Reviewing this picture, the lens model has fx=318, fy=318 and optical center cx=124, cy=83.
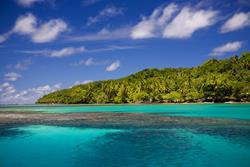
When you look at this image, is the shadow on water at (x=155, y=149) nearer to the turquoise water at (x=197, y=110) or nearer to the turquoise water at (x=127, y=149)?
the turquoise water at (x=127, y=149)

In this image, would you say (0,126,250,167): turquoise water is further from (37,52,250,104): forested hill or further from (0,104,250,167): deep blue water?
(37,52,250,104): forested hill

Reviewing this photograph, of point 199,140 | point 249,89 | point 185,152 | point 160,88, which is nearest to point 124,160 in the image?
point 185,152

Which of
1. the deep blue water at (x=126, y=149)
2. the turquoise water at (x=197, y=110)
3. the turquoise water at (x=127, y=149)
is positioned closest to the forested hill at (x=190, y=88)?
the turquoise water at (x=197, y=110)

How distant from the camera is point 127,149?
64.3ft

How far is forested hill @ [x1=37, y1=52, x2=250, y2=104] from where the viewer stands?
106 m

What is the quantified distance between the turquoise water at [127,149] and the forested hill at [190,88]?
83.6 meters

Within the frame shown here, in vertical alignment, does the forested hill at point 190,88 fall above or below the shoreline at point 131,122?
above

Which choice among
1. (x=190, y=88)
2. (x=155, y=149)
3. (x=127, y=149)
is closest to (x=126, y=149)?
(x=127, y=149)

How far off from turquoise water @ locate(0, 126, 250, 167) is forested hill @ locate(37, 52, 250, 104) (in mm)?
83589

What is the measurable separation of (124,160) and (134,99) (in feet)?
372

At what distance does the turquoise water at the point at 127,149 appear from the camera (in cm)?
1641

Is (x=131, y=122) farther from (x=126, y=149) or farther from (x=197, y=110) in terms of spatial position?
(x=197, y=110)

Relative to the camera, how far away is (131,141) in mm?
22594

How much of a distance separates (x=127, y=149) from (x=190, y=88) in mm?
103127
